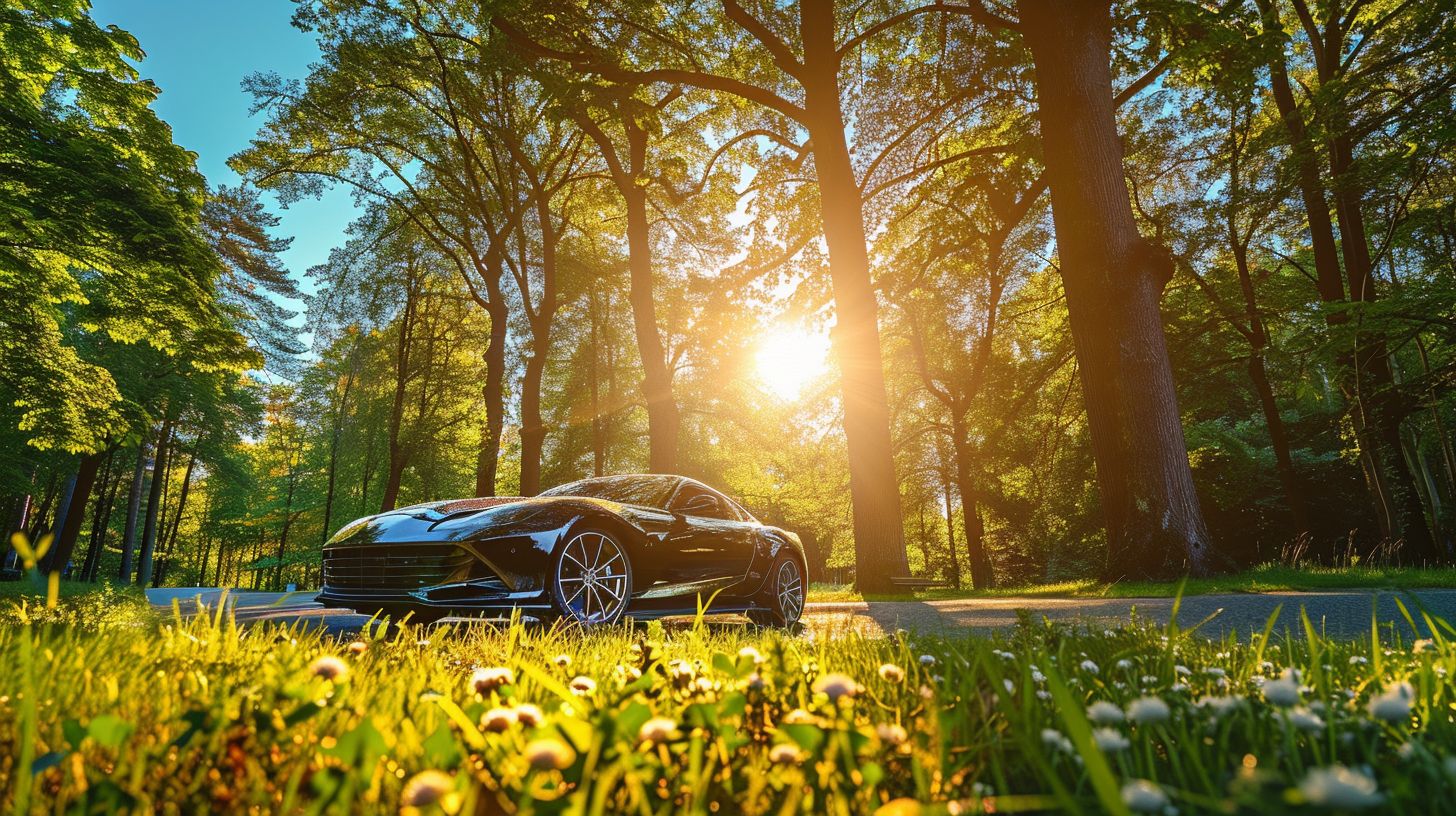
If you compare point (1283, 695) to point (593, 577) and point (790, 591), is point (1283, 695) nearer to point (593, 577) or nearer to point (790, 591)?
point (593, 577)

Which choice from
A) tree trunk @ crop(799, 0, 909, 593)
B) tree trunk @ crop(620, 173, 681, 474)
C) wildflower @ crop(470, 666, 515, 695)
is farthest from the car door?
tree trunk @ crop(620, 173, 681, 474)

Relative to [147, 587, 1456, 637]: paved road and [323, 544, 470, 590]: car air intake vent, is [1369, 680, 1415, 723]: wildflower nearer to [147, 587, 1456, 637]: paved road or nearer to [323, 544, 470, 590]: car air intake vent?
[147, 587, 1456, 637]: paved road

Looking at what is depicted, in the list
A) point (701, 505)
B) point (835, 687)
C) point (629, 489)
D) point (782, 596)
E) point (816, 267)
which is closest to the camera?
point (835, 687)

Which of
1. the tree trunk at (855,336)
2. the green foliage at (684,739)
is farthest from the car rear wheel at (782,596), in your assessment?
the green foliage at (684,739)

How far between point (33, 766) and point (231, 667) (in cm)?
84

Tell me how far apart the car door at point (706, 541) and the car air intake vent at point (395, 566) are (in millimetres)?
1756

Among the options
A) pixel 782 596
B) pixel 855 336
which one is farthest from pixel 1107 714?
pixel 855 336

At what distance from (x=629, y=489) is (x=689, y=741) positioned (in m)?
5.46

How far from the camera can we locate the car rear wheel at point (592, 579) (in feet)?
16.3

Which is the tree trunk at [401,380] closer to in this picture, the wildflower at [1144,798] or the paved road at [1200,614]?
the paved road at [1200,614]

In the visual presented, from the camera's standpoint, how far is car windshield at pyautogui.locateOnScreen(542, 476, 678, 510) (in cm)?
640

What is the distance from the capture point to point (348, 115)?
55.3ft

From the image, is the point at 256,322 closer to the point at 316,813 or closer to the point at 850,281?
the point at 850,281

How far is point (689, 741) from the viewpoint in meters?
1.24
